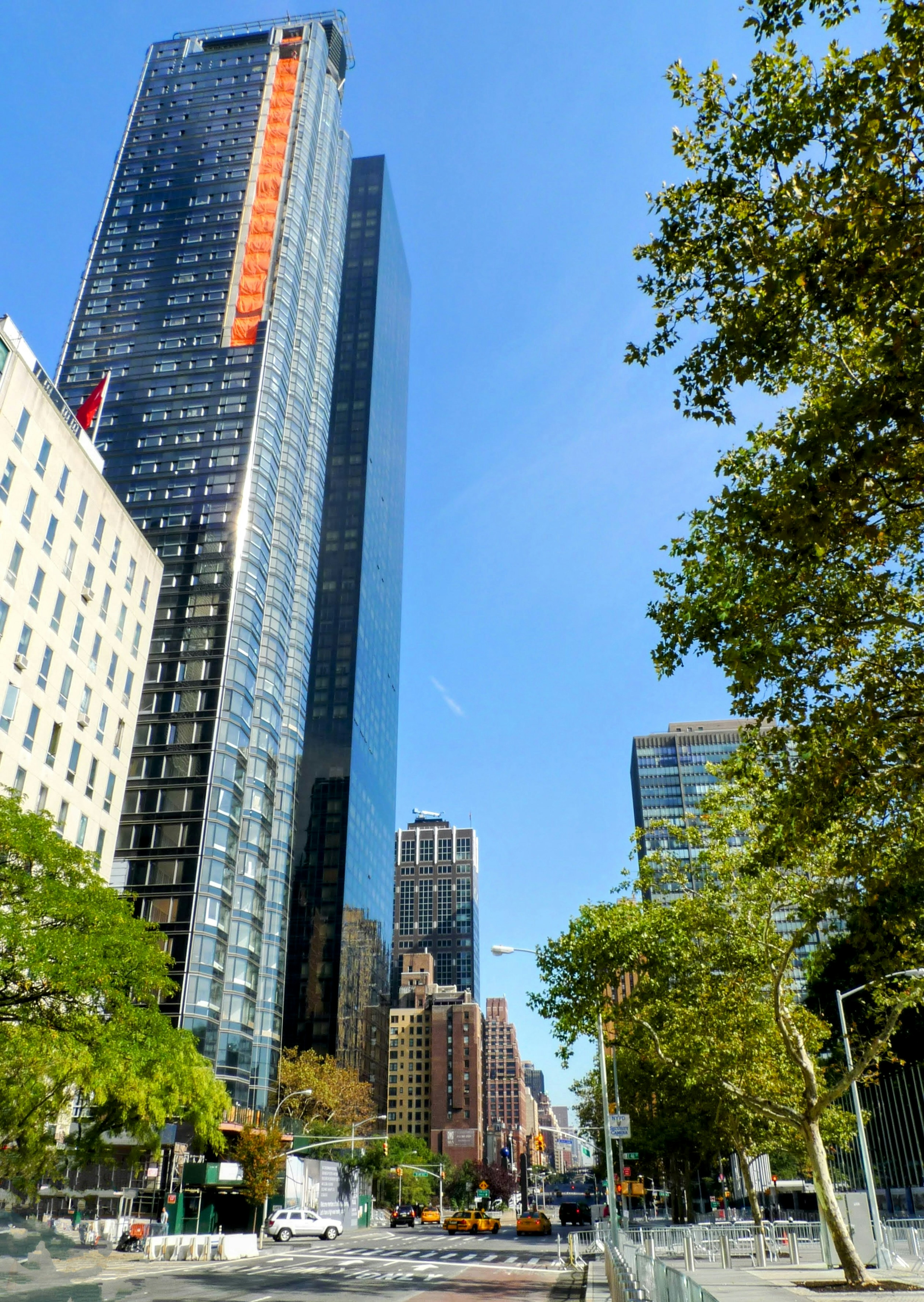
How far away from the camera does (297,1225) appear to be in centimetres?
5672

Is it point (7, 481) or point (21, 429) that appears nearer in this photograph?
point (7, 481)

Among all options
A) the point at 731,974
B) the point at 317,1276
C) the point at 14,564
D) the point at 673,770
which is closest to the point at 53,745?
the point at 14,564

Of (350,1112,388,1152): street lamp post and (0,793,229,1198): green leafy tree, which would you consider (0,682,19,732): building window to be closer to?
(0,793,229,1198): green leafy tree

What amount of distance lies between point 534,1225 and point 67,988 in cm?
5443

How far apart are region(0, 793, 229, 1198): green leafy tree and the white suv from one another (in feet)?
92.7

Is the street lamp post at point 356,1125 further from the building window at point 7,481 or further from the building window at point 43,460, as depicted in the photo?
the building window at point 7,481

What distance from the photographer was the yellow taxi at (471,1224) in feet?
227

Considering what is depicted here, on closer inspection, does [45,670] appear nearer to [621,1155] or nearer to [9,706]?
[9,706]

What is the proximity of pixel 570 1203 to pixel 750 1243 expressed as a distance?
4466cm

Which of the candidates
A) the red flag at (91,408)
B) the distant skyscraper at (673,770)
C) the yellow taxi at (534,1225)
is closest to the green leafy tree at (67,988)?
the red flag at (91,408)

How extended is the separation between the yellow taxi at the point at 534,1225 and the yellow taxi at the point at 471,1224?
14.3ft

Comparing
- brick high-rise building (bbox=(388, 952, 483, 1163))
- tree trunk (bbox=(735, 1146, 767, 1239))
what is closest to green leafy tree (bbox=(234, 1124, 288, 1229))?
tree trunk (bbox=(735, 1146, 767, 1239))


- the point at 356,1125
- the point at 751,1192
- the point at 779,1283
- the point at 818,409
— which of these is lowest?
the point at 779,1283

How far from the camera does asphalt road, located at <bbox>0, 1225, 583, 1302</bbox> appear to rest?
10.2 metres
